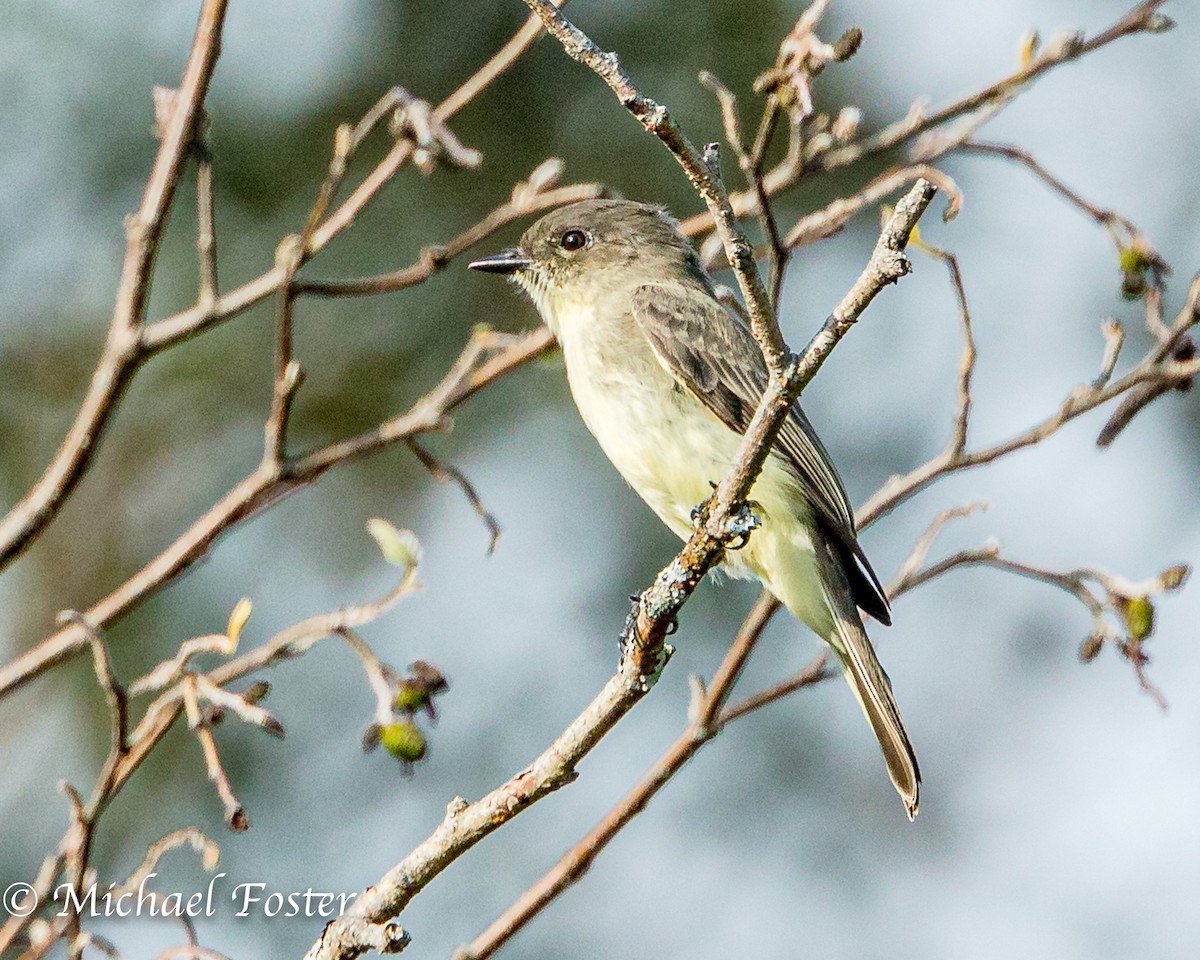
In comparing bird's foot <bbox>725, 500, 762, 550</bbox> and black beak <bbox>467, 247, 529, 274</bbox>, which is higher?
black beak <bbox>467, 247, 529, 274</bbox>

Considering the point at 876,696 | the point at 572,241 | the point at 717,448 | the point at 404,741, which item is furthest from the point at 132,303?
the point at 572,241

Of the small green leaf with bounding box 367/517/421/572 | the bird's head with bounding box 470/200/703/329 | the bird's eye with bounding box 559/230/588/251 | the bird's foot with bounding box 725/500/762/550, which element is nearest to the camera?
the bird's foot with bounding box 725/500/762/550

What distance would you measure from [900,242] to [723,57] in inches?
201

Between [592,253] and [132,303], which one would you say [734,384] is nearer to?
[592,253]

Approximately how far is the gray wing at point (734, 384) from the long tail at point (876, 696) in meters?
0.11

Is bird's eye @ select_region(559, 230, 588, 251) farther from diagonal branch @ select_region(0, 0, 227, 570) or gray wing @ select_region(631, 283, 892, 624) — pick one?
diagonal branch @ select_region(0, 0, 227, 570)

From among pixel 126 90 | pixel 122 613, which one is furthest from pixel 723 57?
pixel 122 613

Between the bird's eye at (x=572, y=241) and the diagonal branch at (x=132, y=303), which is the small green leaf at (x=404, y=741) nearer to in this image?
the diagonal branch at (x=132, y=303)

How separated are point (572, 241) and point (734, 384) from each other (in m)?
0.92

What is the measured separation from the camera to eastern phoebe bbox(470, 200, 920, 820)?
13.6 feet

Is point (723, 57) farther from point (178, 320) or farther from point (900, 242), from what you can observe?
point (900, 242)

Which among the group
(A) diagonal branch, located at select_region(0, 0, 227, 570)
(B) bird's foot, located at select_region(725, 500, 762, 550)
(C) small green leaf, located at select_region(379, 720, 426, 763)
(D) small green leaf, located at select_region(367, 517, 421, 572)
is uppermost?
(A) diagonal branch, located at select_region(0, 0, 227, 570)

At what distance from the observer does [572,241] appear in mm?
4953

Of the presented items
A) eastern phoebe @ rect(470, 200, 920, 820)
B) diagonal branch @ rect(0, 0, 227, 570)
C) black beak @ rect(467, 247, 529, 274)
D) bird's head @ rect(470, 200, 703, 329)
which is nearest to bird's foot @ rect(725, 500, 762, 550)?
diagonal branch @ rect(0, 0, 227, 570)
